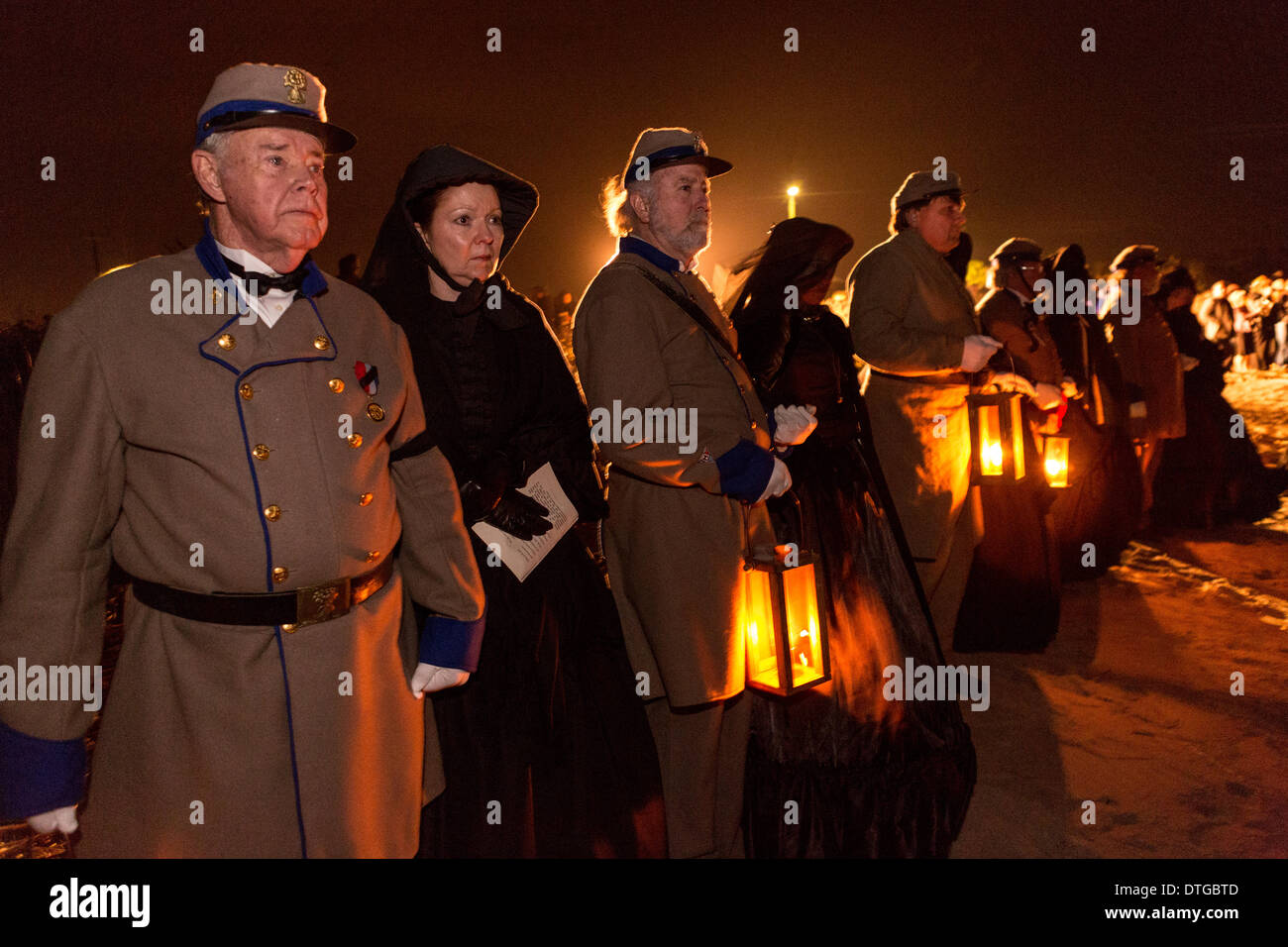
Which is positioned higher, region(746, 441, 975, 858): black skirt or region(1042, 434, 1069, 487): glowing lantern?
region(1042, 434, 1069, 487): glowing lantern

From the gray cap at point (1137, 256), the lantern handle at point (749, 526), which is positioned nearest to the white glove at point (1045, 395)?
the lantern handle at point (749, 526)

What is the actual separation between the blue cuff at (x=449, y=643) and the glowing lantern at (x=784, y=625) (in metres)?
0.92

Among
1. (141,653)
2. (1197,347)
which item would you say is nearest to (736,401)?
(141,653)

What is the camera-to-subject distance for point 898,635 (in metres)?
3.28

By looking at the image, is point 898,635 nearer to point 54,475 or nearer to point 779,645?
point 779,645

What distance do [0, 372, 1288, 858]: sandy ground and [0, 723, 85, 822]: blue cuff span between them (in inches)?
70.4

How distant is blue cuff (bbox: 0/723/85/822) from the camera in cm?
160

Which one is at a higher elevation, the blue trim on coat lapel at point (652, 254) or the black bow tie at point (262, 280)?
the blue trim on coat lapel at point (652, 254)

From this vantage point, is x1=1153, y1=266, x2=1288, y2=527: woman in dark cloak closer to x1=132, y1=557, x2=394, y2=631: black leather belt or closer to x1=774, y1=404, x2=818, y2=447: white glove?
x1=774, y1=404, x2=818, y2=447: white glove

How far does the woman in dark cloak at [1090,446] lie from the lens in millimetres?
5945

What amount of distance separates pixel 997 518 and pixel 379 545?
377cm

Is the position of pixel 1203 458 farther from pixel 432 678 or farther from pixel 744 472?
pixel 432 678

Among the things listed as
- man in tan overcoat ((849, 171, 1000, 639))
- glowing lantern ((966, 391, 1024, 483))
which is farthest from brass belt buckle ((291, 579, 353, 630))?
glowing lantern ((966, 391, 1024, 483))

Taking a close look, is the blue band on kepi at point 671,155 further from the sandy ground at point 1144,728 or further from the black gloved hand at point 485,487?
the sandy ground at point 1144,728
